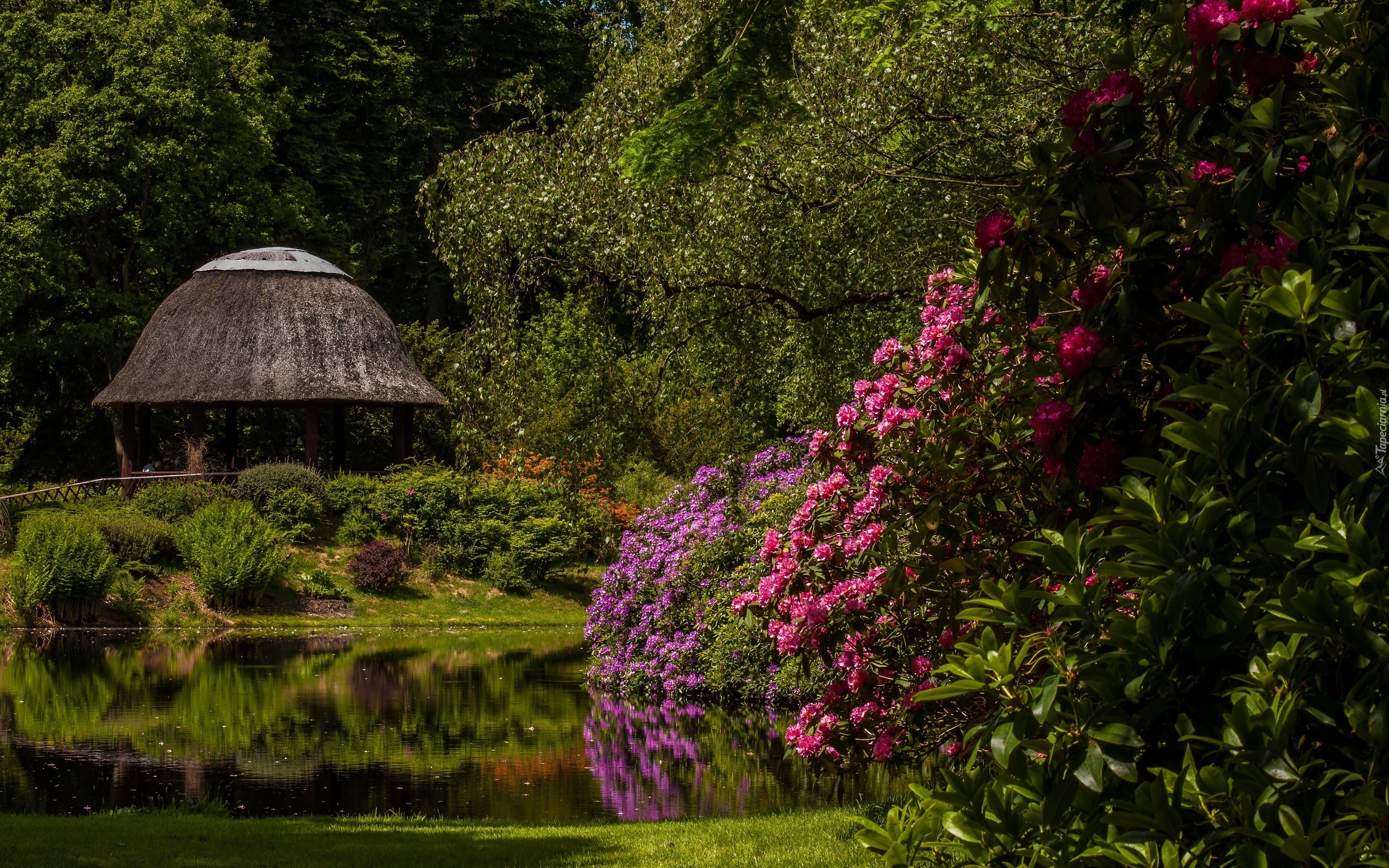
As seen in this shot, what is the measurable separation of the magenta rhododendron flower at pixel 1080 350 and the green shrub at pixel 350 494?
91.2 ft

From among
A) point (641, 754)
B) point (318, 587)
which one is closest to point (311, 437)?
point (318, 587)

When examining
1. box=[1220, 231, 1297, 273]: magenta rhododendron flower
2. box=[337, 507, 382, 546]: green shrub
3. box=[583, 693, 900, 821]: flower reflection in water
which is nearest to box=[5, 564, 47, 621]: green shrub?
box=[337, 507, 382, 546]: green shrub

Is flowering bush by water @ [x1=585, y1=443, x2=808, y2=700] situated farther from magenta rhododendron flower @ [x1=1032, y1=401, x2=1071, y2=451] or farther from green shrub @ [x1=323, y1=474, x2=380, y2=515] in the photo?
green shrub @ [x1=323, y1=474, x2=380, y2=515]

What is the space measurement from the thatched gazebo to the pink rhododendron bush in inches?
1202

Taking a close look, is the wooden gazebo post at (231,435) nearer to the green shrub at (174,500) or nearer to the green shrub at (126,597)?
the green shrub at (174,500)

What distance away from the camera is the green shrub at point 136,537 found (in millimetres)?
26156

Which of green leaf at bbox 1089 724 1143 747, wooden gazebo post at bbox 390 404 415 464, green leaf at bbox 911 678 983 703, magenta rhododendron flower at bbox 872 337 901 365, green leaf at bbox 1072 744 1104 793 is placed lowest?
green leaf at bbox 1072 744 1104 793

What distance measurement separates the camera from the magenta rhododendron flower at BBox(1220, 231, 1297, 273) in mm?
2805

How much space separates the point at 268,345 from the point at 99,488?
16.7 feet

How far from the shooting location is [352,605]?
89.8 feet

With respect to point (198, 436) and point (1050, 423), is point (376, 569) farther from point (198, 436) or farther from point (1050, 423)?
point (1050, 423)

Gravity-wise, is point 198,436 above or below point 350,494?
above

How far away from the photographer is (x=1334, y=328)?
2496mm

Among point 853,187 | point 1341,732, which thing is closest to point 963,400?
point 1341,732
